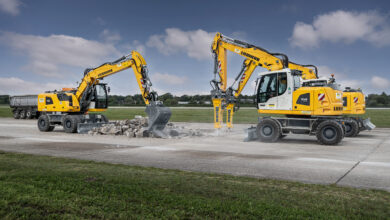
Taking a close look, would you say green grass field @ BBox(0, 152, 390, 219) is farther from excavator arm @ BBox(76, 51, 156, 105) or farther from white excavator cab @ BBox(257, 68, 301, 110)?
excavator arm @ BBox(76, 51, 156, 105)

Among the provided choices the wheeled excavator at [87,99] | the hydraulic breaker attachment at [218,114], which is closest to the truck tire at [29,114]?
the wheeled excavator at [87,99]

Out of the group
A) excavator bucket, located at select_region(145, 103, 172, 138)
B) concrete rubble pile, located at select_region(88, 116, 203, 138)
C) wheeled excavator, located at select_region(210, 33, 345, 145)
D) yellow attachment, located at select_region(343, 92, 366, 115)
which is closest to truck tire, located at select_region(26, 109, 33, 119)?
concrete rubble pile, located at select_region(88, 116, 203, 138)

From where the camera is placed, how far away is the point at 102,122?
18.5 meters

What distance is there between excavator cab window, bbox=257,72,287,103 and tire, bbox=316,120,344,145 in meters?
2.11

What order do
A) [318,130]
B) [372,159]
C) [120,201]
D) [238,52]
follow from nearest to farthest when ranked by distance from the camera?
1. [120,201]
2. [372,159]
3. [318,130]
4. [238,52]

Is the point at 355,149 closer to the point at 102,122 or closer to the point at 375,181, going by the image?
the point at 375,181

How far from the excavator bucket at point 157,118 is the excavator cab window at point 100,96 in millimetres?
4426

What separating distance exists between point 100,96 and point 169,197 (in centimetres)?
1504

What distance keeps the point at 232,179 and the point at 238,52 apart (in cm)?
1238

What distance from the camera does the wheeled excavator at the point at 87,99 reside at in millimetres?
16469

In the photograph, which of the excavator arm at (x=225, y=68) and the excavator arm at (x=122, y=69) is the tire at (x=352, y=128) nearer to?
the excavator arm at (x=225, y=68)

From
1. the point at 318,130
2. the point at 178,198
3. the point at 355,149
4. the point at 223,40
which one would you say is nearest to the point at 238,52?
the point at 223,40

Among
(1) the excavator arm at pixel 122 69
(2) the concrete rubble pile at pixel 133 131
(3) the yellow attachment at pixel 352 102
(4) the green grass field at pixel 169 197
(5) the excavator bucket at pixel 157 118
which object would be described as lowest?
(4) the green grass field at pixel 169 197

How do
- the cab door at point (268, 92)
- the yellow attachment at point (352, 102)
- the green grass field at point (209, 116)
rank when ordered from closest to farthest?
the cab door at point (268, 92) → the yellow attachment at point (352, 102) → the green grass field at point (209, 116)
